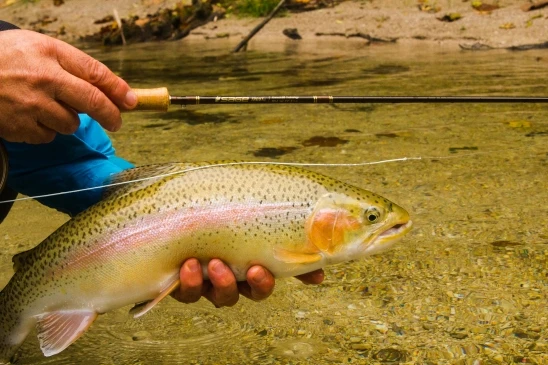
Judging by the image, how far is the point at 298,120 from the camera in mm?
6902

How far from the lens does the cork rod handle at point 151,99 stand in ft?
7.60

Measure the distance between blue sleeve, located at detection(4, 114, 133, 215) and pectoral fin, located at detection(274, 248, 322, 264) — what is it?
3.32 feet

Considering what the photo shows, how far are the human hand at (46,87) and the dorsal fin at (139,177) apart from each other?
0.28 meters

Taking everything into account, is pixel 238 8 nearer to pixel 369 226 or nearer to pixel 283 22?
pixel 283 22

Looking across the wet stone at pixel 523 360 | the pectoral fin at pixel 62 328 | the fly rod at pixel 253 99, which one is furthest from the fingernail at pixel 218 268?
the wet stone at pixel 523 360

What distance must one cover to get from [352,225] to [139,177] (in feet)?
2.36

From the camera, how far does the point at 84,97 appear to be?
6.83 feet

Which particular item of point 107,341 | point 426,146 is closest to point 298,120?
point 426,146

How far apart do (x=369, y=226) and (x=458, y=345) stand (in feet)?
2.21

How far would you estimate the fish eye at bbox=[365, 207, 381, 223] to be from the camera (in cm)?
A: 232

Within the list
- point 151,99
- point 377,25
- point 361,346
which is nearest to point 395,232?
point 361,346

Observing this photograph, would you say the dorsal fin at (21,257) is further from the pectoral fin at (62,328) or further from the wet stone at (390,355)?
the wet stone at (390,355)

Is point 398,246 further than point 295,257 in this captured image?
Yes

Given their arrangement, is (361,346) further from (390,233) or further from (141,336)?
(141,336)
